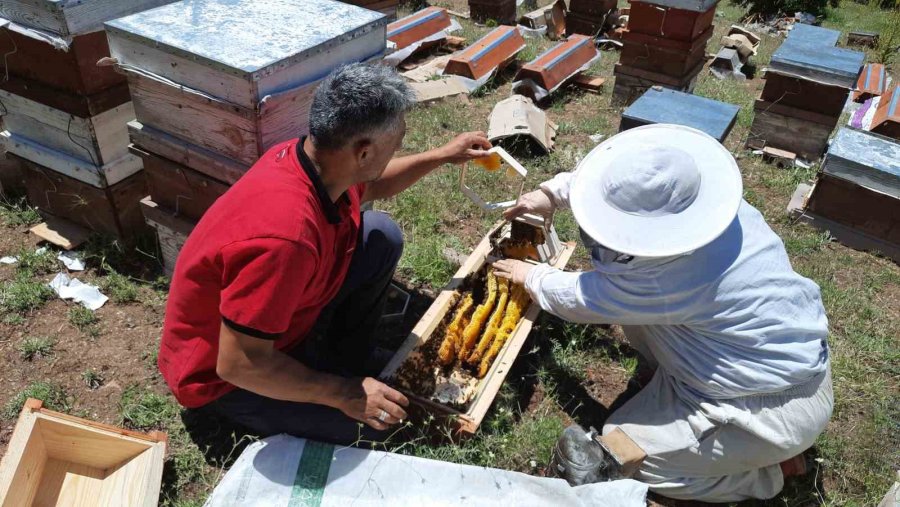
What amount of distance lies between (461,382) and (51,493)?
1.75m

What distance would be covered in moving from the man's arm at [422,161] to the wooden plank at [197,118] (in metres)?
0.63

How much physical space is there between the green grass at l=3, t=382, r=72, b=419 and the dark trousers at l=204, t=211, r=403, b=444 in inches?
27.8

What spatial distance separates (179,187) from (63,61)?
84 cm

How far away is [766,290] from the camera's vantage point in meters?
2.58

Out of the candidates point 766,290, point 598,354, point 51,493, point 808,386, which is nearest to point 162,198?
point 51,493

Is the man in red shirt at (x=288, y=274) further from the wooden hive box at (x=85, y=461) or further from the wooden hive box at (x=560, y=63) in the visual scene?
the wooden hive box at (x=560, y=63)

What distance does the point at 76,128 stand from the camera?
347 cm

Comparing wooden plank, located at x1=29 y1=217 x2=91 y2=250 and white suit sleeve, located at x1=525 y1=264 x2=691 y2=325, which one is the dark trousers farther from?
wooden plank, located at x1=29 y1=217 x2=91 y2=250

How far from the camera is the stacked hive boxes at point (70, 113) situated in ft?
10.1

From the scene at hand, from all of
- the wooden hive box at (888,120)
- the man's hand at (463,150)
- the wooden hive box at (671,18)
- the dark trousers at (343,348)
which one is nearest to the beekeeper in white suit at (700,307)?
the man's hand at (463,150)

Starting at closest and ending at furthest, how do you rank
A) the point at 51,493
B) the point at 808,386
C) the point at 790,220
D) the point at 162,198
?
the point at 51,493 → the point at 808,386 → the point at 162,198 → the point at 790,220

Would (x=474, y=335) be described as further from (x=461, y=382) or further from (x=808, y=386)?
(x=808, y=386)

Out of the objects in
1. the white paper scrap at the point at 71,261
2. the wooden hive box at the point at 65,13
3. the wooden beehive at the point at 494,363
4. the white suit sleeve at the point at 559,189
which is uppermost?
the wooden hive box at the point at 65,13

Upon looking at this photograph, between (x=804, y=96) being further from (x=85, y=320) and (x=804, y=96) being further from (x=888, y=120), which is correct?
(x=85, y=320)
